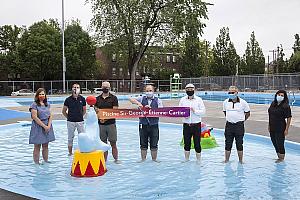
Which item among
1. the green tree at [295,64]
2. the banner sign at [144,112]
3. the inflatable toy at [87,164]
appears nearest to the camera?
the inflatable toy at [87,164]

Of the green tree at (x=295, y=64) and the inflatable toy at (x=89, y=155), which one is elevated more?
the green tree at (x=295, y=64)

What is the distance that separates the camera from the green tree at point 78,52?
165 feet

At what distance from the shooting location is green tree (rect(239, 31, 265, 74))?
69.9 m

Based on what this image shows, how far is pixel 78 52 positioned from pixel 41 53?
4.92 metres

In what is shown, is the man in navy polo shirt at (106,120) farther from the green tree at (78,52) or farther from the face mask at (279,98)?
the green tree at (78,52)

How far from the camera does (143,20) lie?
158 feet

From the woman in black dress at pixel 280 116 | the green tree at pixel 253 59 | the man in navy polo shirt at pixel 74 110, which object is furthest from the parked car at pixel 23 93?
the green tree at pixel 253 59

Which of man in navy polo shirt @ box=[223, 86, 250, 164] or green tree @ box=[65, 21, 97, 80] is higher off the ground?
green tree @ box=[65, 21, 97, 80]

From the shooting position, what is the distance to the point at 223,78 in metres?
49.6

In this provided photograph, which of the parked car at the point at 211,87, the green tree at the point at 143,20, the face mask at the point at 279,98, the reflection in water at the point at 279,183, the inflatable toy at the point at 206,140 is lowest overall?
the reflection in water at the point at 279,183

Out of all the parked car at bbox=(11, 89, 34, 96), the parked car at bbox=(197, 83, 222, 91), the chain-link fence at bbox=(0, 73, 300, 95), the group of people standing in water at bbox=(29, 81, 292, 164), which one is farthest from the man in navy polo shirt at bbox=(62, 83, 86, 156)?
the parked car at bbox=(197, 83, 222, 91)

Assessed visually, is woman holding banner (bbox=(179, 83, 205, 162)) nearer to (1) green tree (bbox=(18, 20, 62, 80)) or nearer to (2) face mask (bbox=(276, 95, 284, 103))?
(2) face mask (bbox=(276, 95, 284, 103))

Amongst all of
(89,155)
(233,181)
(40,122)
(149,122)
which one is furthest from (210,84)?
(89,155)

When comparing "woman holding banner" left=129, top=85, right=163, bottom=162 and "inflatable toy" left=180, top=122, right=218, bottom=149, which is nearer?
"woman holding banner" left=129, top=85, right=163, bottom=162
